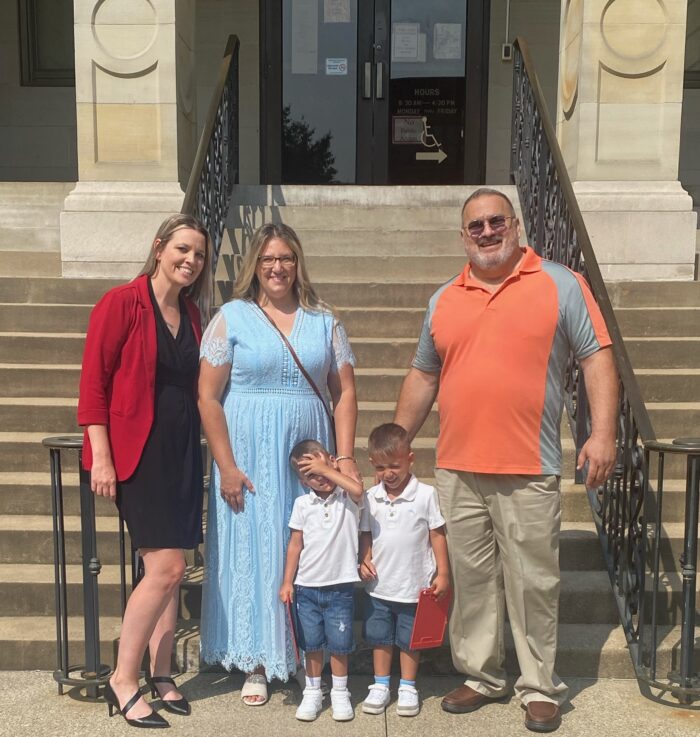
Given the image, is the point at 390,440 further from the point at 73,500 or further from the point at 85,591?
the point at 73,500

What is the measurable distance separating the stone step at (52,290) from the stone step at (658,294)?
3.62 metres

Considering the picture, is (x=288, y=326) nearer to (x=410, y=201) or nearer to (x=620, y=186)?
(x=620, y=186)

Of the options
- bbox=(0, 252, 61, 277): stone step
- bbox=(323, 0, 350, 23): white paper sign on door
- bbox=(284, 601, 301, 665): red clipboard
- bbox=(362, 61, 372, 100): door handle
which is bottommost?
bbox=(284, 601, 301, 665): red clipboard

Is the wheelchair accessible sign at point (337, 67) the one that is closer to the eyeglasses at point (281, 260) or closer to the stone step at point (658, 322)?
the stone step at point (658, 322)

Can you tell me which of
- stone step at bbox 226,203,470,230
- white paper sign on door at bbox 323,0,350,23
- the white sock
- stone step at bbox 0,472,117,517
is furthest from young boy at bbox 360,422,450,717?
white paper sign on door at bbox 323,0,350,23

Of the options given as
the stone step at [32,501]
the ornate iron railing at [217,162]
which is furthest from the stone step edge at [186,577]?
the ornate iron railing at [217,162]

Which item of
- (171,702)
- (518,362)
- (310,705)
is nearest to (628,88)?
(518,362)

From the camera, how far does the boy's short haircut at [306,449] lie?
3.30 metres

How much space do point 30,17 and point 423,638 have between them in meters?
9.42

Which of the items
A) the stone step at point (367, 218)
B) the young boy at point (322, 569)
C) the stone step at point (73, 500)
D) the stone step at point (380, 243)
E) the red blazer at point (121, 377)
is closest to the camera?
the red blazer at point (121, 377)

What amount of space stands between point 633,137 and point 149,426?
5001 mm

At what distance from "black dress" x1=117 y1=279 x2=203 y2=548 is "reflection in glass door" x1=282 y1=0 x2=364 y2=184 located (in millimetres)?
7458

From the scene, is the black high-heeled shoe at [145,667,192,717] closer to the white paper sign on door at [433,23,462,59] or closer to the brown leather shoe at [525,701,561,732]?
the brown leather shoe at [525,701,561,732]

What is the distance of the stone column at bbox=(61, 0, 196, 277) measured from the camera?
6.82m
